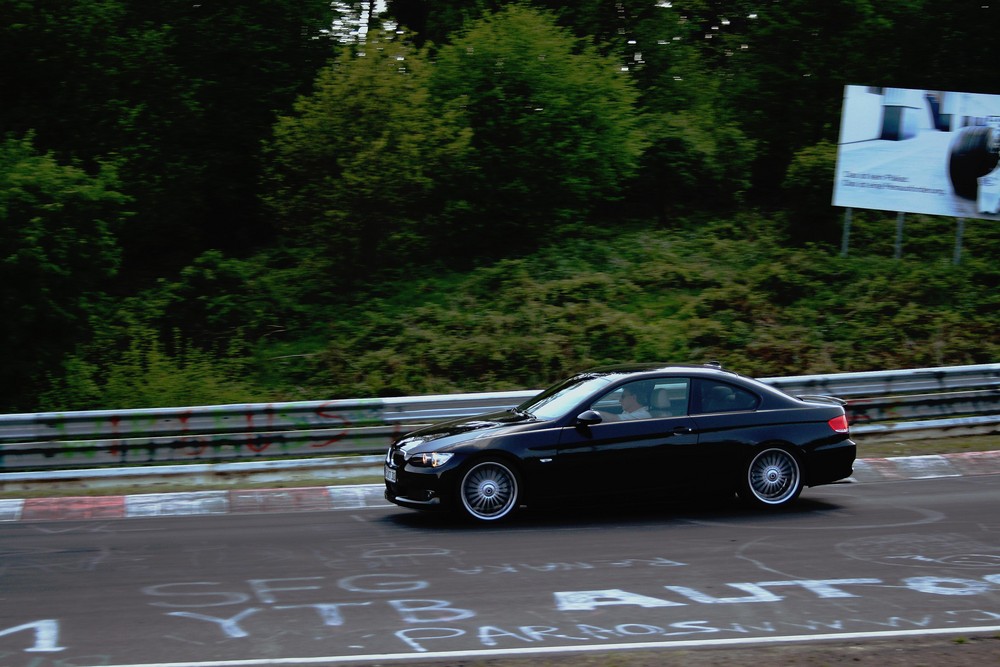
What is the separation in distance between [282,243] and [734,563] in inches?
757

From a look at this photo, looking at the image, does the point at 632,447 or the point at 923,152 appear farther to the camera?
the point at 923,152

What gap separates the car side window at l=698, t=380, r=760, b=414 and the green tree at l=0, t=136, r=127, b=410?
11.2 m

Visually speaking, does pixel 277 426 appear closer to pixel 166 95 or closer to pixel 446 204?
pixel 446 204

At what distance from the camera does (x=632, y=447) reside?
33.5ft

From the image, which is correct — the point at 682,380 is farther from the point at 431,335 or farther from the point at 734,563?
the point at 431,335

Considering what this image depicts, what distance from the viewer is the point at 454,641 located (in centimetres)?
655

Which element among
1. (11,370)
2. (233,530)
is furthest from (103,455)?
(11,370)

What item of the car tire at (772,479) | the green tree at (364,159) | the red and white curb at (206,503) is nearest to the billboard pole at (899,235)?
the green tree at (364,159)

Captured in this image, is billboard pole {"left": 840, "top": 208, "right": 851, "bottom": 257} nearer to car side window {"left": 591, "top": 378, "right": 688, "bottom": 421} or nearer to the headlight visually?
car side window {"left": 591, "top": 378, "right": 688, "bottom": 421}

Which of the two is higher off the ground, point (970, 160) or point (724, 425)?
point (970, 160)

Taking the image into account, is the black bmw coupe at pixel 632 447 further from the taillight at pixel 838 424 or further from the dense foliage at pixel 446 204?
the dense foliage at pixel 446 204

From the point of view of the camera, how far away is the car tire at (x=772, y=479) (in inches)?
414

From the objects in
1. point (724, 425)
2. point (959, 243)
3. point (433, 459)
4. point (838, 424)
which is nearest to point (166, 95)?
point (959, 243)

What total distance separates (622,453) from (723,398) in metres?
1.20
